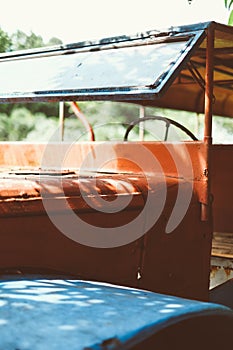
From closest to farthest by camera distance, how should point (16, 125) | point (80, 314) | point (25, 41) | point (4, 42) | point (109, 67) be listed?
point (80, 314) → point (109, 67) → point (4, 42) → point (16, 125) → point (25, 41)

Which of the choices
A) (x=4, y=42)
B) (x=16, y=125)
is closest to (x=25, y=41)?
(x=4, y=42)

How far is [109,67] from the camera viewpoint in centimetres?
277

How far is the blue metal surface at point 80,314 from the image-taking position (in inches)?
52.2

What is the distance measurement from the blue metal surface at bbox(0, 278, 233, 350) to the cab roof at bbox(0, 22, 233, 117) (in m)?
0.91

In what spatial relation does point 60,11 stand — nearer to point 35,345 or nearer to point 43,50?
point 43,50

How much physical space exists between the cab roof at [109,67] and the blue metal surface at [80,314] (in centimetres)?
91

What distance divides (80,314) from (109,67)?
5.03 ft

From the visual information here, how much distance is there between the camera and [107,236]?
95.3 inches

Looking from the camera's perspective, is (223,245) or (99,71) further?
(223,245)

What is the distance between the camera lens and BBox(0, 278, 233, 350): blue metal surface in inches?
52.2

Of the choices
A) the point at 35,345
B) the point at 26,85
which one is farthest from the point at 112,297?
the point at 26,85

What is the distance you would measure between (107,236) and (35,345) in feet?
3.76

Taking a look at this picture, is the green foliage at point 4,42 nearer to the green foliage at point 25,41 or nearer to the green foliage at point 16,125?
the green foliage at point 25,41

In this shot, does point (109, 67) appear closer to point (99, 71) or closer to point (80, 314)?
point (99, 71)
